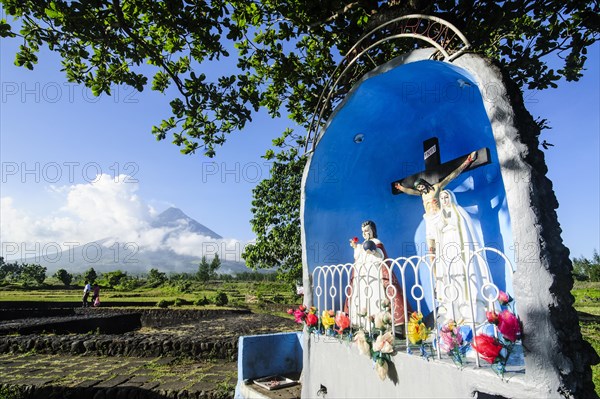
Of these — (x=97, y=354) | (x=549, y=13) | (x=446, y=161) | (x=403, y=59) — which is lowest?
(x=97, y=354)

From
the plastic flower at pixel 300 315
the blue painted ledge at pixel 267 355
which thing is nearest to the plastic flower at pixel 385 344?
the plastic flower at pixel 300 315

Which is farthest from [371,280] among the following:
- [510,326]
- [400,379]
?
[510,326]

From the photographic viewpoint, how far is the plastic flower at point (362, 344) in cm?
326

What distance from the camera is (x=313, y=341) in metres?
4.27

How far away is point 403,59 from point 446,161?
79.6 inches

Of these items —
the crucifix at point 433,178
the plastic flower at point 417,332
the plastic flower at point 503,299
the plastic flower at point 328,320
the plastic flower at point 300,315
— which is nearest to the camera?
the plastic flower at point 503,299

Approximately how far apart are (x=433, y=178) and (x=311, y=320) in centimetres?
277

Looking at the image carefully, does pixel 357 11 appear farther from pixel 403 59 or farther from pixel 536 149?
pixel 536 149

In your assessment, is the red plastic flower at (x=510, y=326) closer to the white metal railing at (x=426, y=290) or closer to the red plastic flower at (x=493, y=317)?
the red plastic flower at (x=493, y=317)

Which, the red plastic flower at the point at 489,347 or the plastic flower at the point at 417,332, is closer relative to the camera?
the red plastic flower at the point at 489,347

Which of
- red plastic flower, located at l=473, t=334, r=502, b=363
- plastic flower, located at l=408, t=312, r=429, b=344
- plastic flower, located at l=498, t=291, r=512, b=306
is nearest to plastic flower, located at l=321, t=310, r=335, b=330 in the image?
plastic flower, located at l=408, t=312, r=429, b=344

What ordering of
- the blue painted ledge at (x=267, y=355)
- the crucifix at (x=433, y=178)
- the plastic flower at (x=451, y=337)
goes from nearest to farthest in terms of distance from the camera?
the plastic flower at (x=451, y=337) → the crucifix at (x=433, y=178) → the blue painted ledge at (x=267, y=355)

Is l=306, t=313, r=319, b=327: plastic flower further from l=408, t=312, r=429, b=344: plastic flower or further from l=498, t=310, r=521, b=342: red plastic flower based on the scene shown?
l=498, t=310, r=521, b=342: red plastic flower

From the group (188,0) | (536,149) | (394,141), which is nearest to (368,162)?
(394,141)
